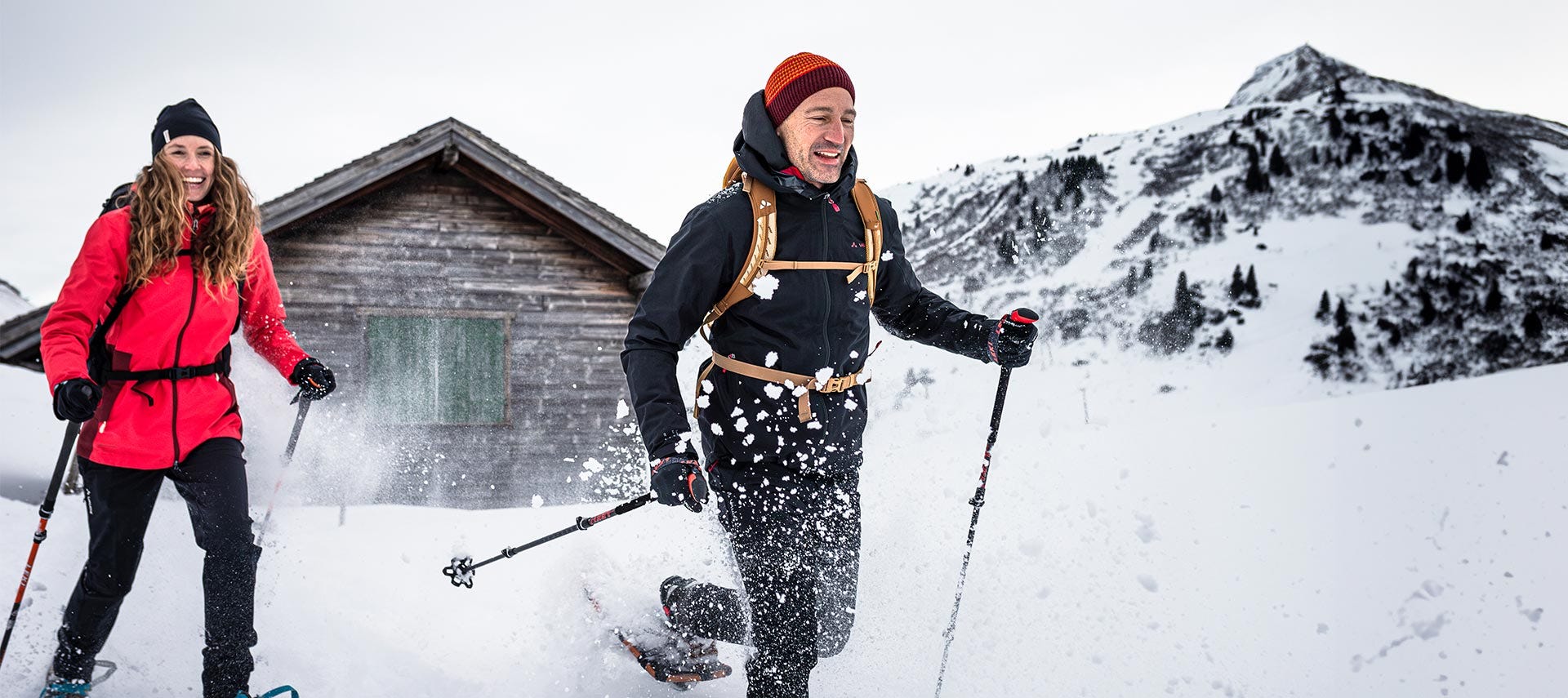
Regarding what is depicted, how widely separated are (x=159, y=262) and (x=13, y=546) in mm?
3949

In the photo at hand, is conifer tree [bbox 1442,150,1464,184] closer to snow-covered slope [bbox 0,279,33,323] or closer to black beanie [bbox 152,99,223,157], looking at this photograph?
black beanie [bbox 152,99,223,157]

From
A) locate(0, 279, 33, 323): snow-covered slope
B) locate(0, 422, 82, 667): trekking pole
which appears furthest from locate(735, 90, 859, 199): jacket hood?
locate(0, 279, 33, 323): snow-covered slope

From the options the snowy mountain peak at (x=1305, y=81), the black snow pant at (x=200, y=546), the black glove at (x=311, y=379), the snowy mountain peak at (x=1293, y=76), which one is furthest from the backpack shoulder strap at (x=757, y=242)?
the snowy mountain peak at (x=1293, y=76)

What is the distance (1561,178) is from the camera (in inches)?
1758

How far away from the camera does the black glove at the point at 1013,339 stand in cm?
318

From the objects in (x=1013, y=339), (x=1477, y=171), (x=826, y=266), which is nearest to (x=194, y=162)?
(x=826, y=266)

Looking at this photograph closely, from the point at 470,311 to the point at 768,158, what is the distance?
783 centimetres

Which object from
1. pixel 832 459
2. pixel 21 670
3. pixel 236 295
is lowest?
pixel 21 670

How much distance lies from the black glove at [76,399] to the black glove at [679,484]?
1.98 meters

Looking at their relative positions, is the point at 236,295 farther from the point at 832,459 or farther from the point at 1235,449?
the point at 1235,449

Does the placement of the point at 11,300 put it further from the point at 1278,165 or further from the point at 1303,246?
the point at 1278,165

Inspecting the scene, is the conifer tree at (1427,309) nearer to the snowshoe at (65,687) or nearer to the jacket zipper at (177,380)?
the jacket zipper at (177,380)

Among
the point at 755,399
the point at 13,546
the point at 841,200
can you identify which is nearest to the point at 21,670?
the point at 13,546

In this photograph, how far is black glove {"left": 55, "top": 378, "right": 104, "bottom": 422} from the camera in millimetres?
2826
